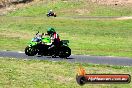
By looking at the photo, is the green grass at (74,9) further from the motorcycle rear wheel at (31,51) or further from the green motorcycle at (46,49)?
the motorcycle rear wheel at (31,51)

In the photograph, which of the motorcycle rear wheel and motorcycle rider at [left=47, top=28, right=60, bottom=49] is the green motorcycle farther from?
motorcycle rider at [left=47, top=28, right=60, bottom=49]

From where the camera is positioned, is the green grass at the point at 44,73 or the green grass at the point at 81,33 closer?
the green grass at the point at 44,73

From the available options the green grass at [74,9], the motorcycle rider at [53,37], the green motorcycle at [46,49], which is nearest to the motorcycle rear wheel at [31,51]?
the green motorcycle at [46,49]

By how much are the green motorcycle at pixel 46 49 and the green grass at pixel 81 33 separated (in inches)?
281

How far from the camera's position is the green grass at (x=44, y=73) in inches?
649

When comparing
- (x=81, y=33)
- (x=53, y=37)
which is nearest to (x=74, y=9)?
(x=81, y=33)

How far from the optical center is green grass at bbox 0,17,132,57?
37531mm

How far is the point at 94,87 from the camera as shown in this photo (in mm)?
16281

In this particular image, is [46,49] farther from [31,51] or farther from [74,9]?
[74,9]

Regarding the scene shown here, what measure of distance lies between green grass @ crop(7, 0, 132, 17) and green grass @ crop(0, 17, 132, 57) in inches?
569

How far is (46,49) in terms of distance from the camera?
27.3m

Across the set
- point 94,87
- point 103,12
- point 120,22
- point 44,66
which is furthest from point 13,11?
point 94,87

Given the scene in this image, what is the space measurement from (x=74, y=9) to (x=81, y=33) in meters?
29.3

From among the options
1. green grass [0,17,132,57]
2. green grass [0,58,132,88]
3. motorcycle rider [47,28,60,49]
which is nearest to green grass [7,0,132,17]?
green grass [0,17,132,57]
